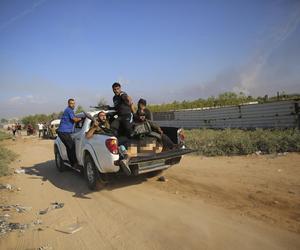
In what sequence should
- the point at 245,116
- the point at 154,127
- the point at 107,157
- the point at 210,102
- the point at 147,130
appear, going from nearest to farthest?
the point at 107,157 < the point at 147,130 < the point at 154,127 < the point at 245,116 < the point at 210,102

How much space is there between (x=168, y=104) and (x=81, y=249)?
3942 centimetres

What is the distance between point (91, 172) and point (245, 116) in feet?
41.8

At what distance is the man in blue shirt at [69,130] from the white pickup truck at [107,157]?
1.07 feet

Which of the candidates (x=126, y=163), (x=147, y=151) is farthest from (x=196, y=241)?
(x=147, y=151)

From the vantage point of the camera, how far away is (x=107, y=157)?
6102 millimetres

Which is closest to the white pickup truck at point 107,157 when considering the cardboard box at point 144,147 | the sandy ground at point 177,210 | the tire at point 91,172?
the tire at point 91,172

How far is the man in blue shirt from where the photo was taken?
27.4 ft

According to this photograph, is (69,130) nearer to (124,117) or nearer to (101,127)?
(101,127)

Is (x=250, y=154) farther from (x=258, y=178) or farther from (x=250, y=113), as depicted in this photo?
(x=250, y=113)

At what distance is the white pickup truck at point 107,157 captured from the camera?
602 cm

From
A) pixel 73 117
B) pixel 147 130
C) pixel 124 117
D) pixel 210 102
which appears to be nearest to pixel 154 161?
pixel 147 130

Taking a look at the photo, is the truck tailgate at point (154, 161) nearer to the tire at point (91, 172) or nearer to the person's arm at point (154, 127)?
the person's arm at point (154, 127)

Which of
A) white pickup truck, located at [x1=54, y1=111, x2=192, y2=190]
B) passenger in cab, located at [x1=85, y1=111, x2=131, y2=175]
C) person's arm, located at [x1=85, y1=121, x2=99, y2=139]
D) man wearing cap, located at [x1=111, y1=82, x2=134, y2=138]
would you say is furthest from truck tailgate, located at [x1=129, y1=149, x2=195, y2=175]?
person's arm, located at [x1=85, y1=121, x2=99, y2=139]

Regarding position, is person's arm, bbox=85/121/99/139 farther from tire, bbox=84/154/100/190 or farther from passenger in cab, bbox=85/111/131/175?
tire, bbox=84/154/100/190
